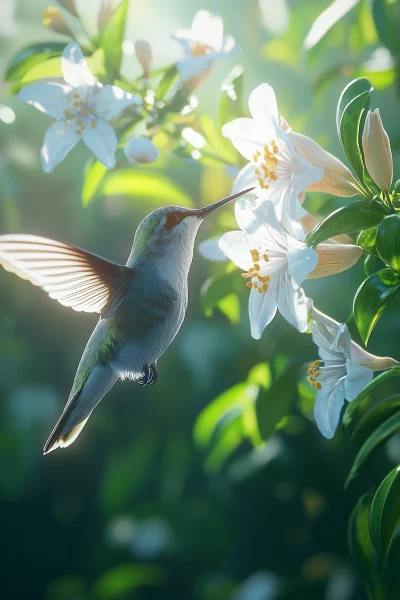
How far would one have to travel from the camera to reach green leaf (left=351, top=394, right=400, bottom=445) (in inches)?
30.3

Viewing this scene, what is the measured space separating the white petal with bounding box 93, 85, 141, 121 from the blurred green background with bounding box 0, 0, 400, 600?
1.69ft

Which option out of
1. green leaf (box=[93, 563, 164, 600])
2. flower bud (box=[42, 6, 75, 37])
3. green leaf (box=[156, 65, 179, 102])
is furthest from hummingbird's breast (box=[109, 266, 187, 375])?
green leaf (box=[93, 563, 164, 600])

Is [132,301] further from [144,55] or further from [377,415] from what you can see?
[144,55]

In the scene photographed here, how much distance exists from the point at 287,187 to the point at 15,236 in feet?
0.93

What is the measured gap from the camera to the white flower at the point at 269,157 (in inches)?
25.7

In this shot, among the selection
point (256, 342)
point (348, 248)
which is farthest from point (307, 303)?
point (256, 342)

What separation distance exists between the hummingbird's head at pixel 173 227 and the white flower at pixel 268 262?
52mm

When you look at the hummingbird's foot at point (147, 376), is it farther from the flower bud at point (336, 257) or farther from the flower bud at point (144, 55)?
the flower bud at point (144, 55)

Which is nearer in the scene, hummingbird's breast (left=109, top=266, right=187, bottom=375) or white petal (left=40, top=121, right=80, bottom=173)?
hummingbird's breast (left=109, top=266, right=187, bottom=375)

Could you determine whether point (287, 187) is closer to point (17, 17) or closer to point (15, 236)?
point (15, 236)

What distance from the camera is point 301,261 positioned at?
593mm

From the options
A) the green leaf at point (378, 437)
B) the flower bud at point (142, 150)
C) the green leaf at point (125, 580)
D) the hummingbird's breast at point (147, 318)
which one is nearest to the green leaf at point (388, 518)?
the green leaf at point (378, 437)

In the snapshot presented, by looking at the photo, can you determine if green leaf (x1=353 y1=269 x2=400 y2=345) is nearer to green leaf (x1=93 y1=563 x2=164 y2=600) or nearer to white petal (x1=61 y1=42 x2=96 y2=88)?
white petal (x1=61 y1=42 x2=96 y2=88)

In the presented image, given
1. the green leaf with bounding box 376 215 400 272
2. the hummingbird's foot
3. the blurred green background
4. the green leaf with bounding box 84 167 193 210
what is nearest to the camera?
the green leaf with bounding box 376 215 400 272
